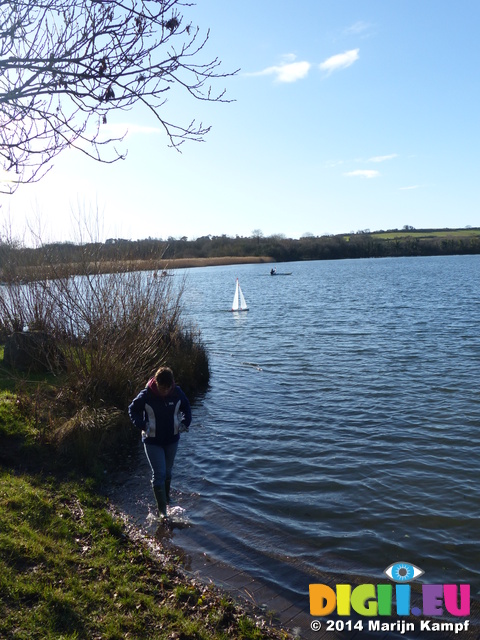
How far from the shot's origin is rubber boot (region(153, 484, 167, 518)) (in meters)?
7.22

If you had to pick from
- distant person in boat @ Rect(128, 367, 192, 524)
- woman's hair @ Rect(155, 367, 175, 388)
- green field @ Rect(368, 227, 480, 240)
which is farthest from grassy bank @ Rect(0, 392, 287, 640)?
green field @ Rect(368, 227, 480, 240)

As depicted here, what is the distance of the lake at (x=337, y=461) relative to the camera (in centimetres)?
652

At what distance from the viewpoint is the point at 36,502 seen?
→ 669 centimetres

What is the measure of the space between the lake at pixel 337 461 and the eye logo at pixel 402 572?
0.09m

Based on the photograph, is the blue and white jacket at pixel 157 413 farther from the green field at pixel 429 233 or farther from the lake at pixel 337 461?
the green field at pixel 429 233

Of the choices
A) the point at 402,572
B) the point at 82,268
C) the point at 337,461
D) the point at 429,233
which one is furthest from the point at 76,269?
the point at 429,233

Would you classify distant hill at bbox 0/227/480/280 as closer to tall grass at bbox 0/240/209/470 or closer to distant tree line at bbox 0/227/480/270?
distant tree line at bbox 0/227/480/270

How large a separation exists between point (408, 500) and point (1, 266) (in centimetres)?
1225

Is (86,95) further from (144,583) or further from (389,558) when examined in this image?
(389,558)

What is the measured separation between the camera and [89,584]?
502 cm

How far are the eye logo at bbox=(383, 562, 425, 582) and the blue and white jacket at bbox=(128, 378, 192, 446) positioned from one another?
3.05 m

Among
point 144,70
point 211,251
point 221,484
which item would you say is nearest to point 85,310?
point 221,484
